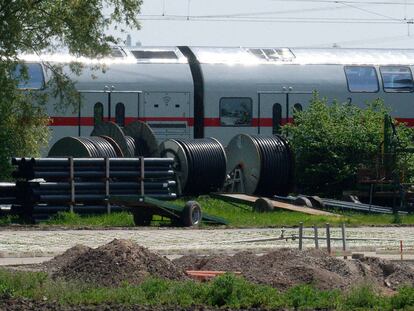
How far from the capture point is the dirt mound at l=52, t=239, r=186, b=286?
1784 centimetres

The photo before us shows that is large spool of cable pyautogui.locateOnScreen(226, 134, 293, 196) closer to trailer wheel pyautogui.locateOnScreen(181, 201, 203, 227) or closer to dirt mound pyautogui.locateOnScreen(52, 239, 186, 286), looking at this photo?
trailer wheel pyautogui.locateOnScreen(181, 201, 203, 227)

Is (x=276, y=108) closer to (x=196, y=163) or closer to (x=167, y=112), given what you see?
(x=167, y=112)

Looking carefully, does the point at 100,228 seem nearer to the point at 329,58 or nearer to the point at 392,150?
the point at 392,150

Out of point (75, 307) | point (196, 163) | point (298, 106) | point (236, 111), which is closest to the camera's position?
point (75, 307)

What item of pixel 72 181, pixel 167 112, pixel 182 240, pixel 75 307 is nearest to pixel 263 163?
pixel 167 112

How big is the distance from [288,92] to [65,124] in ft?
25.8

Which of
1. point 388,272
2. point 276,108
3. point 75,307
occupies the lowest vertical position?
point 388,272

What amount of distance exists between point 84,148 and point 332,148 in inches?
331

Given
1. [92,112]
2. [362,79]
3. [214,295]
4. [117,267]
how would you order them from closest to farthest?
[214,295], [117,267], [92,112], [362,79]

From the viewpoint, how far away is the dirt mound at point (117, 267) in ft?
58.5

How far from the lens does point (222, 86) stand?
43781 millimetres

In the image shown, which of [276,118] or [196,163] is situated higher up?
[276,118]

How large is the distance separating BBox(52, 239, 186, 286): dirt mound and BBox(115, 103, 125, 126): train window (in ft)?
79.4

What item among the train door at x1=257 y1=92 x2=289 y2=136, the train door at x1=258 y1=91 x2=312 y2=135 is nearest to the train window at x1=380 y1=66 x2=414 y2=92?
the train door at x1=258 y1=91 x2=312 y2=135
